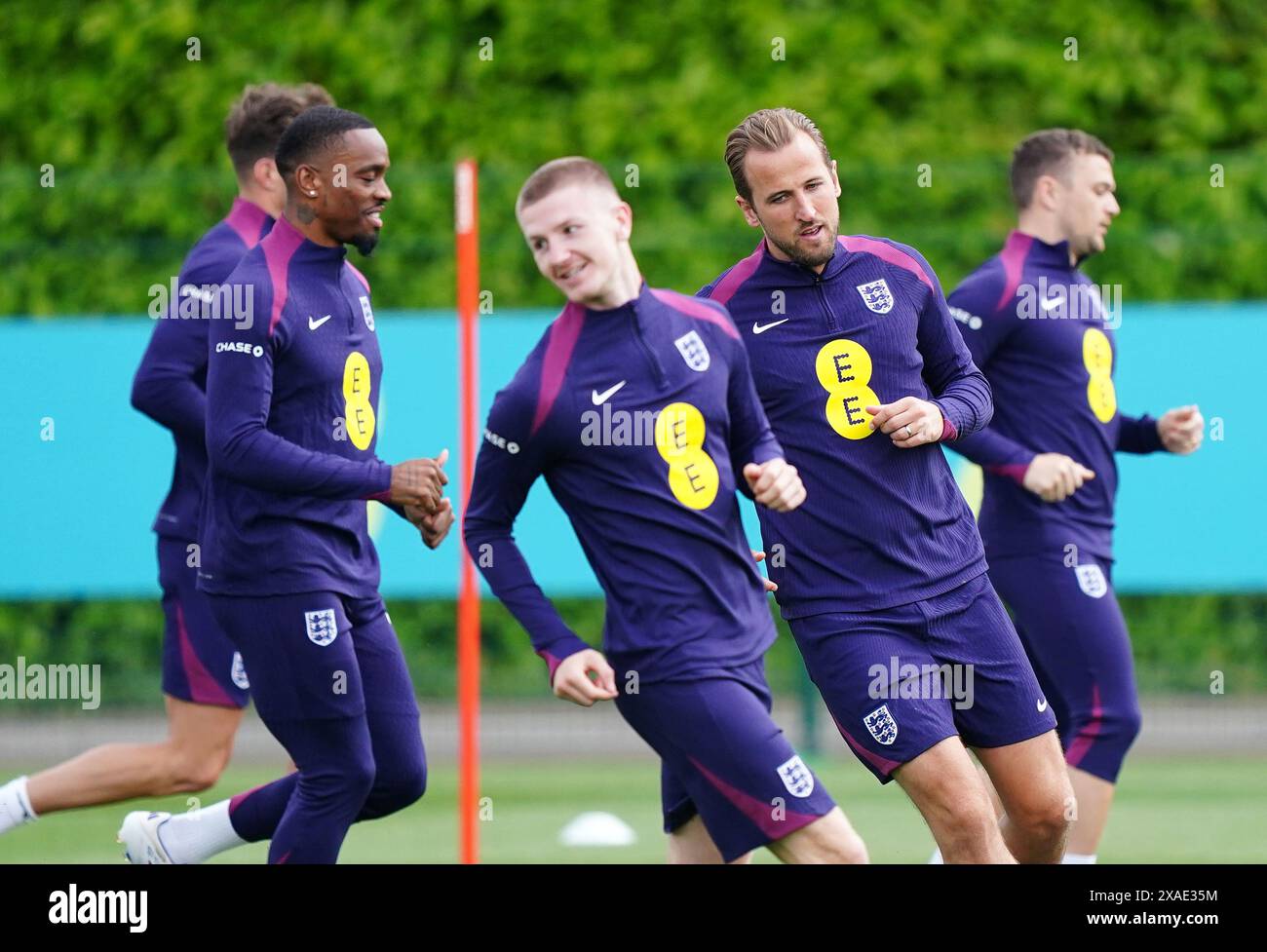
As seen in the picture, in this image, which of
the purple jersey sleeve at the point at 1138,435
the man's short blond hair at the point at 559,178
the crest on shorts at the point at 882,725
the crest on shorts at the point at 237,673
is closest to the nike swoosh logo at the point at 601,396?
the man's short blond hair at the point at 559,178

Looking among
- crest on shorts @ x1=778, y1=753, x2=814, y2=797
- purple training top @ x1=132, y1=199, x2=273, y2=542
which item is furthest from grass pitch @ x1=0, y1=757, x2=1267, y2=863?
crest on shorts @ x1=778, y1=753, x2=814, y2=797

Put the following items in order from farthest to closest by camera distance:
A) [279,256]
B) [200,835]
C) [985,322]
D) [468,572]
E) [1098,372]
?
[468,572] → [1098,372] → [985,322] → [200,835] → [279,256]

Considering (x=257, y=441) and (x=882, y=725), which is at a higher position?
(x=257, y=441)

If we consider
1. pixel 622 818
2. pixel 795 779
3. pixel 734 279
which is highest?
pixel 734 279

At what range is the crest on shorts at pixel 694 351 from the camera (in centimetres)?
496

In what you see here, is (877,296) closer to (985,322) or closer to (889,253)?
(889,253)

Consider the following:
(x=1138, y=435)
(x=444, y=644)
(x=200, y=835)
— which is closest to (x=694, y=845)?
(x=200, y=835)

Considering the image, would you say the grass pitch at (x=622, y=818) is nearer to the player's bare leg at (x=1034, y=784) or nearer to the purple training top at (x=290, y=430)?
the player's bare leg at (x=1034, y=784)

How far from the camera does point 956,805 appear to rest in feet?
16.6

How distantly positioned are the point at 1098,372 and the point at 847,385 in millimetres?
1815

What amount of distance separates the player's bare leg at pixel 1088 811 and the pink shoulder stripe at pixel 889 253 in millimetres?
→ 2050

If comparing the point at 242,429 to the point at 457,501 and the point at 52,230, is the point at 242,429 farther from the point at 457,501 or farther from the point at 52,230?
the point at 52,230

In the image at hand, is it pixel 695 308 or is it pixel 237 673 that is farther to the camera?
pixel 237 673

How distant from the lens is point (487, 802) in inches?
361
